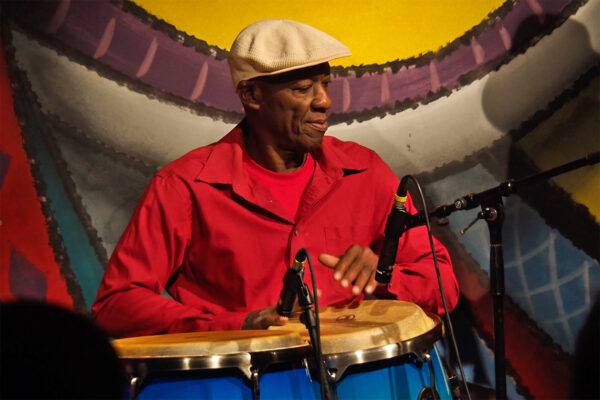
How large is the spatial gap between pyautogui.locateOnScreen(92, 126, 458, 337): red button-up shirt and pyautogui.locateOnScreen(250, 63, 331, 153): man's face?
17 cm

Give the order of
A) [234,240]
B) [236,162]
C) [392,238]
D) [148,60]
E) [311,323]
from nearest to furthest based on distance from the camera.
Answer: [311,323] < [392,238] < [234,240] < [236,162] < [148,60]

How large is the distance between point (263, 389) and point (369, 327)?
0.37m

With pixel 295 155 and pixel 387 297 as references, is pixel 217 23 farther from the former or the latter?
pixel 387 297

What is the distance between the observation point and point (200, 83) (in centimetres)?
353

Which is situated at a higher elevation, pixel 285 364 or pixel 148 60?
pixel 148 60

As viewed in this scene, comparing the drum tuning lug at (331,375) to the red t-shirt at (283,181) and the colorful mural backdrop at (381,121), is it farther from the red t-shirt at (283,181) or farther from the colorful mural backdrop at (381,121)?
the colorful mural backdrop at (381,121)

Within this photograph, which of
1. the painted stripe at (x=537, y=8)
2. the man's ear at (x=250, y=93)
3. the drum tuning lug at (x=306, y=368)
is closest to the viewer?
the drum tuning lug at (x=306, y=368)

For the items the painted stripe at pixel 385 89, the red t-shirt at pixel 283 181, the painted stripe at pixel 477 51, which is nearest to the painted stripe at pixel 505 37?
the painted stripe at pixel 477 51

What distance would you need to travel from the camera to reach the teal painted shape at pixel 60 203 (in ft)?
10.9

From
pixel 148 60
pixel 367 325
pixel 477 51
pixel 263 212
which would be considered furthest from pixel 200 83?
pixel 367 325

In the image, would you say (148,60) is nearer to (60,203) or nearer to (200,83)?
(200,83)

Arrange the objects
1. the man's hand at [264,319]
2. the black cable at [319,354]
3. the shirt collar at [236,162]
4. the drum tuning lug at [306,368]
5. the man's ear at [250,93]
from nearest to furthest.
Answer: the black cable at [319,354], the drum tuning lug at [306,368], the man's hand at [264,319], the shirt collar at [236,162], the man's ear at [250,93]

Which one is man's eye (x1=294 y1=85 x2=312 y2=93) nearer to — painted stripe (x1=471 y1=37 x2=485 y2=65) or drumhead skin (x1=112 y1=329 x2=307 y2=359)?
painted stripe (x1=471 y1=37 x2=485 y2=65)

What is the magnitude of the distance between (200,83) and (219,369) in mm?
1892
